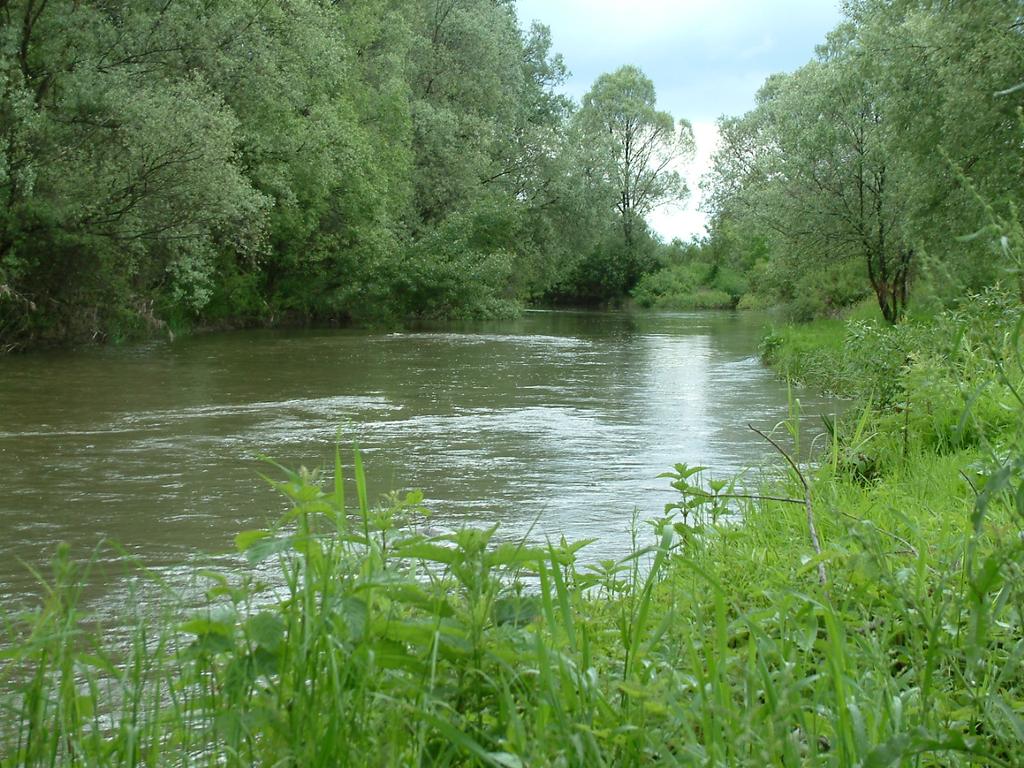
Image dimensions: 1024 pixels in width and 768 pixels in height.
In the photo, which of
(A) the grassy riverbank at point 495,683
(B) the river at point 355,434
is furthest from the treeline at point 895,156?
(A) the grassy riverbank at point 495,683

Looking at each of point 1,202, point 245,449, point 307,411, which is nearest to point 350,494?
point 245,449

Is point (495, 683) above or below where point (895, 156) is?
below

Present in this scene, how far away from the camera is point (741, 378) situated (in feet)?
56.2

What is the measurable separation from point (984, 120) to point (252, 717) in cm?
1540

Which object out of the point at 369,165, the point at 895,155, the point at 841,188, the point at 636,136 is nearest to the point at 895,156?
the point at 895,155

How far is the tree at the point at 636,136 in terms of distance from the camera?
63.2 meters

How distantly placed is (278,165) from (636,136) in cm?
4226

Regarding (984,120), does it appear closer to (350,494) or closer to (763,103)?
(350,494)

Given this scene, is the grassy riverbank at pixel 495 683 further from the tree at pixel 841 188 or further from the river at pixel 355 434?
the tree at pixel 841 188

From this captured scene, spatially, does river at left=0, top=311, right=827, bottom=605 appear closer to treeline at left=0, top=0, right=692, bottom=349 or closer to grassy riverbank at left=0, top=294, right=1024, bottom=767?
treeline at left=0, top=0, right=692, bottom=349

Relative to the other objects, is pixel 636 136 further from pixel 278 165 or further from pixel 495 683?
pixel 495 683

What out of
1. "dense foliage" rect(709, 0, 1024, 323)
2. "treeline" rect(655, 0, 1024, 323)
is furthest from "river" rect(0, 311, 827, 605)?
"dense foliage" rect(709, 0, 1024, 323)

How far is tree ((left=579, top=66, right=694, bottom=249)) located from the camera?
6319cm

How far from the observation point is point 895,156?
19266 millimetres
